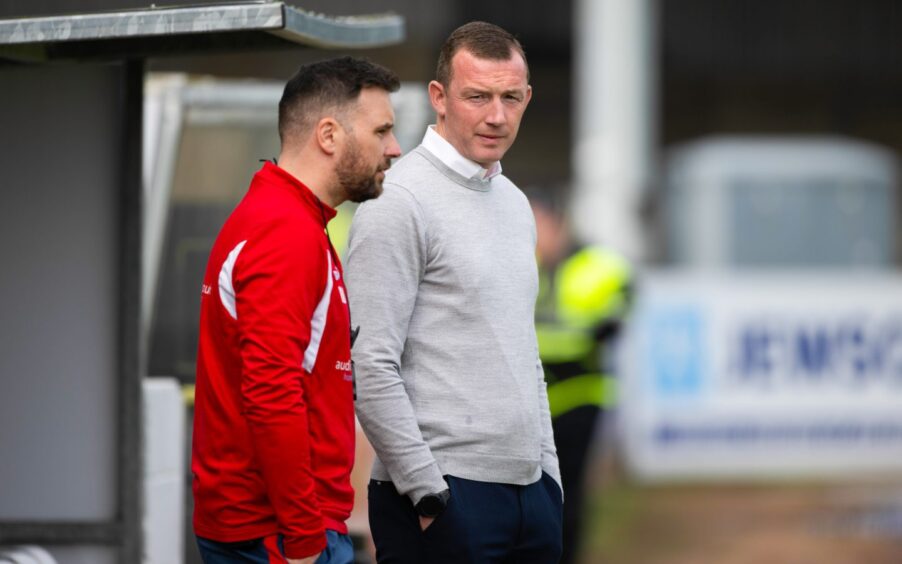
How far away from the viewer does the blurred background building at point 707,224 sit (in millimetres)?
5758

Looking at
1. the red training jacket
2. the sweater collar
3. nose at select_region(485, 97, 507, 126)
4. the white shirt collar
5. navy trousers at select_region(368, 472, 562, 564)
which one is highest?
nose at select_region(485, 97, 507, 126)

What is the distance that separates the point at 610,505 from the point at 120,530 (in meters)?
6.99

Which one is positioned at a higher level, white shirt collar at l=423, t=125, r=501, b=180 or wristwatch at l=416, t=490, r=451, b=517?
white shirt collar at l=423, t=125, r=501, b=180

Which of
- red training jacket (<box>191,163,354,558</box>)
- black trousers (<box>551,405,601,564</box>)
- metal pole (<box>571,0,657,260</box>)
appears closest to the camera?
red training jacket (<box>191,163,354,558</box>)

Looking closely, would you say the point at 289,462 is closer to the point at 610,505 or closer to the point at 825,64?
the point at 610,505

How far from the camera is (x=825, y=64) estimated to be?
2305 cm

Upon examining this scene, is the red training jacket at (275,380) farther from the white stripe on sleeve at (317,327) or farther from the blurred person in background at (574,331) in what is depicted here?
the blurred person in background at (574,331)

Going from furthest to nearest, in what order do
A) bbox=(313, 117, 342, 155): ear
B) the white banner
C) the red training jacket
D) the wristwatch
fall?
the white banner < the wristwatch < bbox=(313, 117, 342, 155): ear < the red training jacket

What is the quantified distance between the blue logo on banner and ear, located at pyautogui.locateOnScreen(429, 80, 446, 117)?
8053mm

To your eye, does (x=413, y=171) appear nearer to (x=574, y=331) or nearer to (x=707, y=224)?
(x=574, y=331)

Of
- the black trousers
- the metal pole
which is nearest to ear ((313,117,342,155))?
the black trousers

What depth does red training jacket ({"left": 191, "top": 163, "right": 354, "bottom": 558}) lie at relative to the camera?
2953 millimetres

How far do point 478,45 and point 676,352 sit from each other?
8225 millimetres

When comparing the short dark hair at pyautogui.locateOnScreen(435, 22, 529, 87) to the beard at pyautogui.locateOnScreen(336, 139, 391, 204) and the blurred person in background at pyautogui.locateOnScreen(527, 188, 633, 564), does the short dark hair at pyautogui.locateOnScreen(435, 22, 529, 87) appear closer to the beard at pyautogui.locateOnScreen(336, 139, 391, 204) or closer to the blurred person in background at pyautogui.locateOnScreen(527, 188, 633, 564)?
the beard at pyautogui.locateOnScreen(336, 139, 391, 204)
